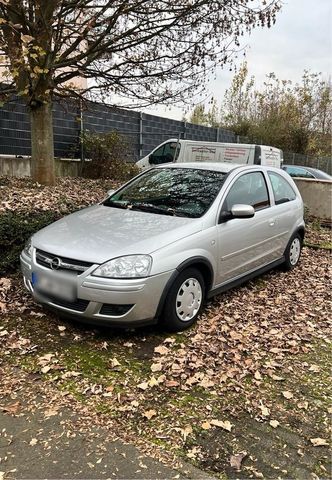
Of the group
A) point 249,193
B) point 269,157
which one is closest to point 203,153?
point 269,157

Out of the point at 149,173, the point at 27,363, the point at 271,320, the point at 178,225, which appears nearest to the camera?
the point at 27,363

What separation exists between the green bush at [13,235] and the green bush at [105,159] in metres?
5.80

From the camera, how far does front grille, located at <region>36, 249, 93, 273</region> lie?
12.2 ft

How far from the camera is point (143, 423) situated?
2900 mm

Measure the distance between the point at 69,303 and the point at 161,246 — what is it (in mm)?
940

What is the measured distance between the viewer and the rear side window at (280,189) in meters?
5.88

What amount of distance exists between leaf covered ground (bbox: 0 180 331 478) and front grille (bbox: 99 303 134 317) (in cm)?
34

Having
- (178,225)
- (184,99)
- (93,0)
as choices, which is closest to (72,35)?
(93,0)

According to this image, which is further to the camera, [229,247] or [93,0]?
[93,0]

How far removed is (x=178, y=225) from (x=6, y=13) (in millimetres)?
5013

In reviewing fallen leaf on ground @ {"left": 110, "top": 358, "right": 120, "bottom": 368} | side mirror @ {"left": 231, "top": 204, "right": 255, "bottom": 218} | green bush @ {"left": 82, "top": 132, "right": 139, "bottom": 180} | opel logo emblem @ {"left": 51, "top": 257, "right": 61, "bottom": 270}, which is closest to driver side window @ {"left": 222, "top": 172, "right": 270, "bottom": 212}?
side mirror @ {"left": 231, "top": 204, "right": 255, "bottom": 218}

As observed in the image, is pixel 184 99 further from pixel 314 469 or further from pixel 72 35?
pixel 314 469

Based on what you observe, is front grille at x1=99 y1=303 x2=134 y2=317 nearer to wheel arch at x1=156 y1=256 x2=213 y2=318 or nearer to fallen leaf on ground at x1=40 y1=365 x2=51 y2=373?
wheel arch at x1=156 y1=256 x2=213 y2=318

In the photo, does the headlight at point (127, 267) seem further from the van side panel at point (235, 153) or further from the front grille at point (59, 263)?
the van side panel at point (235, 153)
